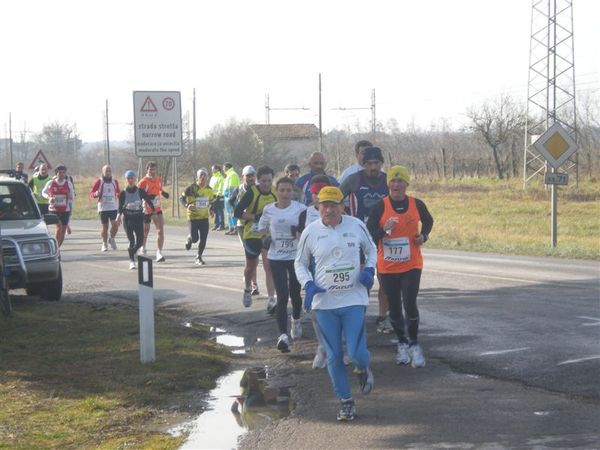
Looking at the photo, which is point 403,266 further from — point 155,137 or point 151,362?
point 155,137

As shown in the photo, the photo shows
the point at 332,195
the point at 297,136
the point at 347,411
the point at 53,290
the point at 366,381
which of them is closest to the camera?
the point at 347,411

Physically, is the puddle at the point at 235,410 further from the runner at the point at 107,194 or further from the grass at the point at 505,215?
the runner at the point at 107,194

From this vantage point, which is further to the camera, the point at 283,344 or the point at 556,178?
the point at 556,178

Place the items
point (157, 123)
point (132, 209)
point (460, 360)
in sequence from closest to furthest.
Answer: point (460, 360)
point (132, 209)
point (157, 123)

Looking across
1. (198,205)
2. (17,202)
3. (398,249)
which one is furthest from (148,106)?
(398,249)

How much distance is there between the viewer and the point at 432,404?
792 centimetres

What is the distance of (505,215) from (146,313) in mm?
29662

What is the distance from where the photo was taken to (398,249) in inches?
376

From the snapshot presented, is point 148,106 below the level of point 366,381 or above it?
above

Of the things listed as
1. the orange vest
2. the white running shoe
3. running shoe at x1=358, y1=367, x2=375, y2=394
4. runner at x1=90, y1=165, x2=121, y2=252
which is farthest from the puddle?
runner at x1=90, y1=165, x2=121, y2=252

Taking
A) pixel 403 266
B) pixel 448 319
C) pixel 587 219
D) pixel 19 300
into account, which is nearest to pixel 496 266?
pixel 448 319

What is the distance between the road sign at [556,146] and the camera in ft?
74.7

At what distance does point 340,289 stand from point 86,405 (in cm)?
231

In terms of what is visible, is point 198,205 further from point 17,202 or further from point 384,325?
point 384,325
